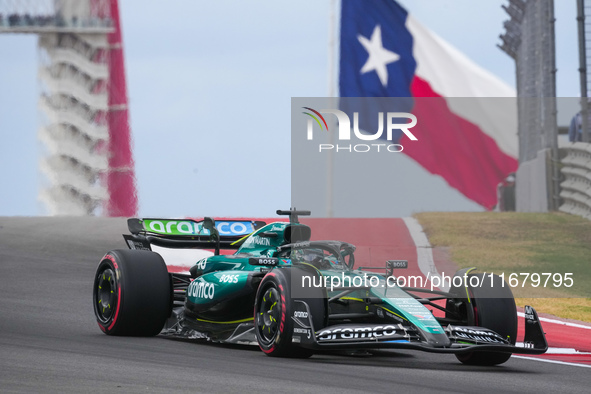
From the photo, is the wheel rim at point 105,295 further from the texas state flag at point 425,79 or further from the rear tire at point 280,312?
the texas state flag at point 425,79

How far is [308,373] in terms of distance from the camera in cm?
725

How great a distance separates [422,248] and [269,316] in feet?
29.4

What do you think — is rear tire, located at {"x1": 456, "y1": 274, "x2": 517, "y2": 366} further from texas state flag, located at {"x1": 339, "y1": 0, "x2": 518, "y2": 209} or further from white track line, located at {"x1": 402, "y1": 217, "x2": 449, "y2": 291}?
texas state flag, located at {"x1": 339, "y1": 0, "x2": 518, "y2": 209}

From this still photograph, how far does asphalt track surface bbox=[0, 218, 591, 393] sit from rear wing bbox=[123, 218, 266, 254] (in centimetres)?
110

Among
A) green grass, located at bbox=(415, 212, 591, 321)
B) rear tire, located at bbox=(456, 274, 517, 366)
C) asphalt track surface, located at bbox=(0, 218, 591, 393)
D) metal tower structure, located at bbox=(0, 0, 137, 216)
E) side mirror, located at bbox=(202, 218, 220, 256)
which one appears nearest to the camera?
asphalt track surface, located at bbox=(0, 218, 591, 393)

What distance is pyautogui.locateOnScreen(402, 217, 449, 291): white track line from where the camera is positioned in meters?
14.9

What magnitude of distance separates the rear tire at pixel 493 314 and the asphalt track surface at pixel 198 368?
150 millimetres

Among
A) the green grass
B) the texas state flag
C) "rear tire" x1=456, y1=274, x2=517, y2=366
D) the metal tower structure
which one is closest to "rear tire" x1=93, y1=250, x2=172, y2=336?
"rear tire" x1=456, y1=274, x2=517, y2=366

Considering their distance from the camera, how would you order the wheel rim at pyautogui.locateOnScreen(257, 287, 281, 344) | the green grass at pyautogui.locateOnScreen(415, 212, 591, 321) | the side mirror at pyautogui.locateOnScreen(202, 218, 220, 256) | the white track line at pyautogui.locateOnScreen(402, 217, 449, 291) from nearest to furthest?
the wheel rim at pyautogui.locateOnScreen(257, 287, 281, 344), the side mirror at pyautogui.locateOnScreen(202, 218, 220, 256), the green grass at pyautogui.locateOnScreen(415, 212, 591, 321), the white track line at pyautogui.locateOnScreen(402, 217, 449, 291)

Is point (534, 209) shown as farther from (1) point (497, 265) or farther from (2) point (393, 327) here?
(2) point (393, 327)

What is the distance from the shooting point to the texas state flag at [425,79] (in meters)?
18.5

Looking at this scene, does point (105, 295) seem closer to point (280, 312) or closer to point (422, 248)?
point (280, 312)

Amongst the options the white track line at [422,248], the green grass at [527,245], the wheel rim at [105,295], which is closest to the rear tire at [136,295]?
the wheel rim at [105,295]

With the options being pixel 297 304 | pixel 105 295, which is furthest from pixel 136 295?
pixel 297 304
